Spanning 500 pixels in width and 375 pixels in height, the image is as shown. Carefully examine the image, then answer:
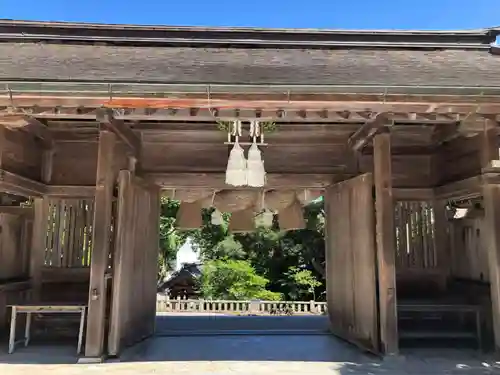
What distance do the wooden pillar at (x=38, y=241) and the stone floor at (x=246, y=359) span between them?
1113 millimetres

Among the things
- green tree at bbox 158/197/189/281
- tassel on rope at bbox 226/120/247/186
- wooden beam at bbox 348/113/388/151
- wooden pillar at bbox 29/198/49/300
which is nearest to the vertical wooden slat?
wooden beam at bbox 348/113/388/151

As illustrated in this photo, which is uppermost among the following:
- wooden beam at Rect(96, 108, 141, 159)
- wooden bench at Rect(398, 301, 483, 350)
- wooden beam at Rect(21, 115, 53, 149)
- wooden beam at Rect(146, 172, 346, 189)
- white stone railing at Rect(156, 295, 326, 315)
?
wooden beam at Rect(21, 115, 53, 149)

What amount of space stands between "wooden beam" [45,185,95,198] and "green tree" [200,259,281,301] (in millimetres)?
10898

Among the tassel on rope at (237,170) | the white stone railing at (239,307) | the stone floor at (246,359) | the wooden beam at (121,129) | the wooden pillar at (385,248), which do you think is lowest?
the white stone railing at (239,307)

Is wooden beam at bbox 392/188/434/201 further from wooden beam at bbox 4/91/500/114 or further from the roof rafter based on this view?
the roof rafter

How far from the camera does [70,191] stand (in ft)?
21.7

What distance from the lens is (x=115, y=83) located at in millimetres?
4344

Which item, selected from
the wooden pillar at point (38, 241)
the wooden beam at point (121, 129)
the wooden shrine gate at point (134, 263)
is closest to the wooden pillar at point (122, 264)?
the wooden shrine gate at point (134, 263)

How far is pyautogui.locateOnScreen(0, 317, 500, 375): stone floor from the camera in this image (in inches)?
175

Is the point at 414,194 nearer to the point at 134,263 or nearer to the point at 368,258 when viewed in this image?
the point at 368,258

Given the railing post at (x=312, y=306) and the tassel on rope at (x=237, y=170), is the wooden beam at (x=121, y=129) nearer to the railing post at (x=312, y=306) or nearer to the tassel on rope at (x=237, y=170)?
the tassel on rope at (x=237, y=170)

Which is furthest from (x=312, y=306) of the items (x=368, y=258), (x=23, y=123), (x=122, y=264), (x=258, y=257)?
(x=23, y=123)

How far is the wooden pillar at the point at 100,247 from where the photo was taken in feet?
15.5

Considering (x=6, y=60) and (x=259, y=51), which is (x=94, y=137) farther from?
(x=259, y=51)
